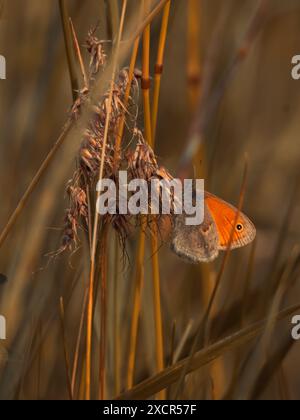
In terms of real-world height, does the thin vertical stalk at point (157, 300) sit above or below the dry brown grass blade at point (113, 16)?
below

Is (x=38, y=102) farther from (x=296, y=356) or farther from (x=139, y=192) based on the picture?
(x=296, y=356)

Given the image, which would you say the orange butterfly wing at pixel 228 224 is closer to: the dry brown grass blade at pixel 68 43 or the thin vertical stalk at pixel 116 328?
the thin vertical stalk at pixel 116 328

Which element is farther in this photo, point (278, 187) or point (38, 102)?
point (278, 187)

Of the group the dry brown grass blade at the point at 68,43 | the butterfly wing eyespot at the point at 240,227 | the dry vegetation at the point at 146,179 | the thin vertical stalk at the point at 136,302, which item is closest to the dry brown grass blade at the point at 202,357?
the dry vegetation at the point at 146,179

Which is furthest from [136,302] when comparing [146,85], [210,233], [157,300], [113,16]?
[113,16]

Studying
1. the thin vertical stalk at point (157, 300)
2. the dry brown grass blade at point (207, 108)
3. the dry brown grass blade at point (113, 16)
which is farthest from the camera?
the thin vertical stalk at point (157, 300)

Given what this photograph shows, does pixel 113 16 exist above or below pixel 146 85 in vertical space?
above

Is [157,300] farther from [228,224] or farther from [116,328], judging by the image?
[228,224]
